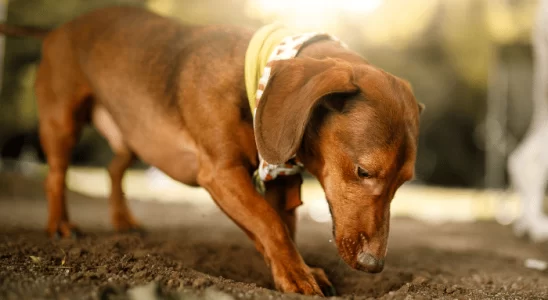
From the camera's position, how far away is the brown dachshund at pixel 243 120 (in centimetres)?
207

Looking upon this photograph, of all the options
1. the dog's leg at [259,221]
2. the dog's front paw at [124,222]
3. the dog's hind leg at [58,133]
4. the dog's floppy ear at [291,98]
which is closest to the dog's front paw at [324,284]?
the dog's leg at [259,221]

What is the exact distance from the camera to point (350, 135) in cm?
209

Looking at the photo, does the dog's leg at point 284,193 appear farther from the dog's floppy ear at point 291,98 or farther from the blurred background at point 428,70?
the blurred background at point 428,70

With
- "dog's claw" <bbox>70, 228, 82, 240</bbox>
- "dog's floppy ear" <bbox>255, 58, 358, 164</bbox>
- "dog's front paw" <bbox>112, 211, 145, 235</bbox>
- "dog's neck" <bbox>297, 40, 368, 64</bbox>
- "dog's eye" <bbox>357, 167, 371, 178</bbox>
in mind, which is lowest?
"dog's front paw" <bbox>112, 211, 145, 235</bbox>

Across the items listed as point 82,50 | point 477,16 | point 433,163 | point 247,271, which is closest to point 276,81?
point 247,271

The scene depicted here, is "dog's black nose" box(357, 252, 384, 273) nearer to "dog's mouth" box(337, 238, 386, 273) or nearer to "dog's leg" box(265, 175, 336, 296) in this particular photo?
"dog's mouth" box(337, 238, 386, 273)

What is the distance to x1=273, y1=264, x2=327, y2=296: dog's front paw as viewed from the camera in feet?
6.93

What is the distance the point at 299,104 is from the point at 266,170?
1.59 ft

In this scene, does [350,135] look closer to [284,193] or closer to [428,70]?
[284,193]

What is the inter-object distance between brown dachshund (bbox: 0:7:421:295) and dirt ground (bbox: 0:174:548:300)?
0.76 ft

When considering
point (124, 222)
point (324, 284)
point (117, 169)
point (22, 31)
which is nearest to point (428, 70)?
point (117, 169)

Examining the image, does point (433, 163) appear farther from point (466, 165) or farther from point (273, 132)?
point (273, 132)

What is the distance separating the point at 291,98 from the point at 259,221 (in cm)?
53

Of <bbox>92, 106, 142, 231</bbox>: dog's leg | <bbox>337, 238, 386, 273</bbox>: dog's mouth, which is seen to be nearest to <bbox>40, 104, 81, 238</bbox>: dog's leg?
<bbox>92, 106, 142, 231</bbox>: dog's leg
